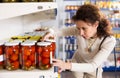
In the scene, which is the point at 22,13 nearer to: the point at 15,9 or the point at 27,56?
the point at 15,9

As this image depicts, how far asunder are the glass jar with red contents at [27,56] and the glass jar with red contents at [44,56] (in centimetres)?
4

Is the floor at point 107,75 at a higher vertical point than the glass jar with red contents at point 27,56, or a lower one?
lower

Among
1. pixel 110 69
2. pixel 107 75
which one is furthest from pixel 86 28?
pixel 110 69

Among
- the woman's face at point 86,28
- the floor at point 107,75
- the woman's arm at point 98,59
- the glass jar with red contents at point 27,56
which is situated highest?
the woman's face at point 86,28

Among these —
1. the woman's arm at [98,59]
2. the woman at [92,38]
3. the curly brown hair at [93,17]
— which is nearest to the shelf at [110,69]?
the woman at [92,38]

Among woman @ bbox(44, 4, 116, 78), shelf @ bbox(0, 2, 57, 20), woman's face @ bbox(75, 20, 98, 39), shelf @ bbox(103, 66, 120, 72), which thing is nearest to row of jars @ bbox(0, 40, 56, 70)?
shelf @ bbox(0, 2, 57, 20)

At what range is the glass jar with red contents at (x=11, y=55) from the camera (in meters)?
1.38

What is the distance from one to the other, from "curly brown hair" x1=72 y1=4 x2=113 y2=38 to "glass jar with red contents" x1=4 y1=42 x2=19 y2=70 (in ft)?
2.50

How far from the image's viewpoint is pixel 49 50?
1.44m

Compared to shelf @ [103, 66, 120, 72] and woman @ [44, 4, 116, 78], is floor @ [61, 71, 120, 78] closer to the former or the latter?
shelf @ [103, 66, 120, 72]

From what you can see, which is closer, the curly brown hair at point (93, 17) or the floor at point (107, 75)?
the curly brown hair at point (93, 17)

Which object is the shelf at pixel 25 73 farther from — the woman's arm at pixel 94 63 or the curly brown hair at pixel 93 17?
the curly brown hair at pixel 93 17

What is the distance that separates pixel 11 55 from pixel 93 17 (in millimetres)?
883

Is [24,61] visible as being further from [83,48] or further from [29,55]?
[83,48]
